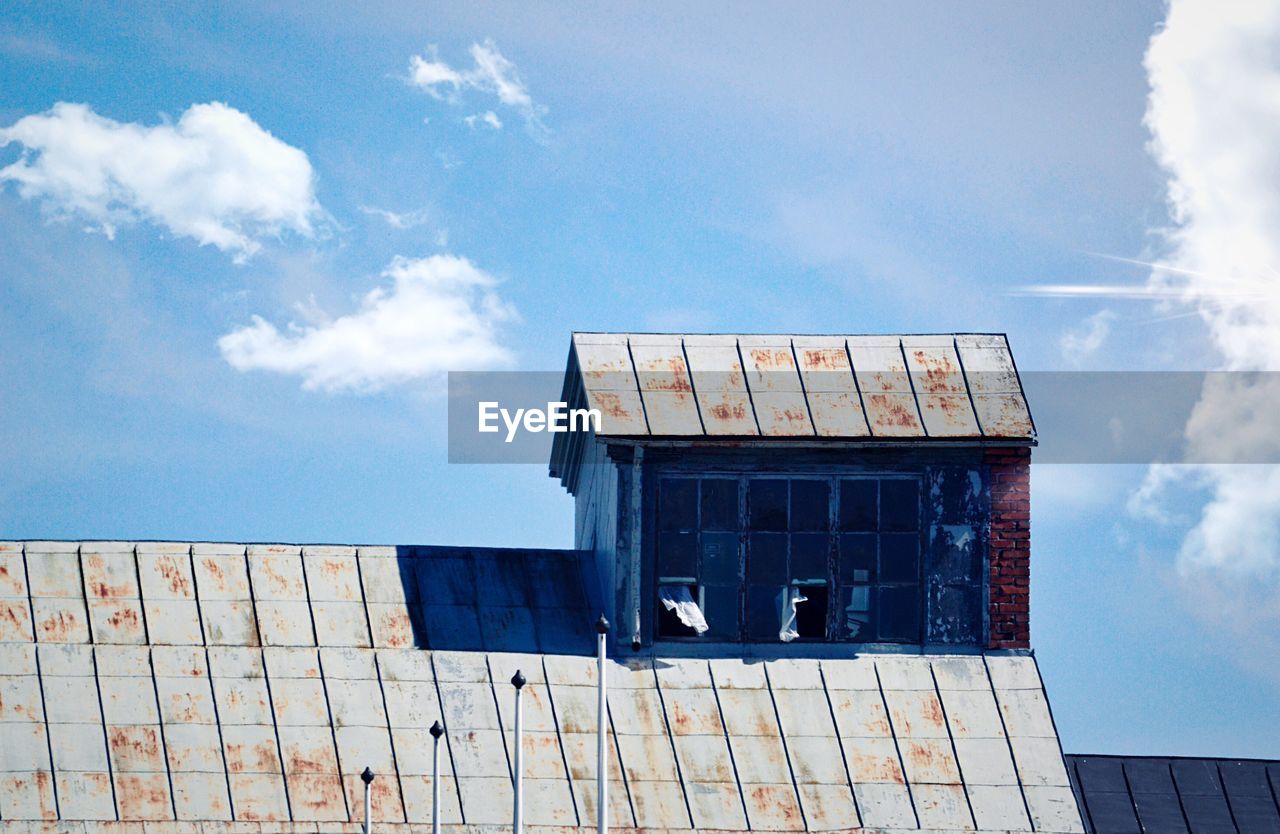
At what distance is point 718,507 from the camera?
2053cm

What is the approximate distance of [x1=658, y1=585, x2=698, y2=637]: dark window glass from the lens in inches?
800

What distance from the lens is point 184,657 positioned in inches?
763

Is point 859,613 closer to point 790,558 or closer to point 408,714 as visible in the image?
point 790,558

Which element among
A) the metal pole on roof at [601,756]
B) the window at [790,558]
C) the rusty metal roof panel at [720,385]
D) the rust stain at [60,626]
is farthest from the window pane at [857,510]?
the rust stain at [60,626]

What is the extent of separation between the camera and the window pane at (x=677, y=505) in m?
20.5

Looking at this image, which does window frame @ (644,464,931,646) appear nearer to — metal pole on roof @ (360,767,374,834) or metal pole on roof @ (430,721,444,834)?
metal pole on roof @ (430,721,444,834)

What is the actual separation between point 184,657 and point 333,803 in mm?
2646

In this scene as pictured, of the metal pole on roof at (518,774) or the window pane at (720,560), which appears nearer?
the metal pole on roof at (518,774)

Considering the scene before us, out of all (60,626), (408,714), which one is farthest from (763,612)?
(60,626)

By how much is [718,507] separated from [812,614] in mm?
1735

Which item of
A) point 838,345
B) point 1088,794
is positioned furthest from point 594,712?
point 1088,794

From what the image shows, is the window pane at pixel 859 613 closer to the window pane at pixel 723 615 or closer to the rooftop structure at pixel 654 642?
the rooftop structure at pixel 654 642

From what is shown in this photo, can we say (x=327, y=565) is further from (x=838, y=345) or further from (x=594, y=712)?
(x=838, y=345)

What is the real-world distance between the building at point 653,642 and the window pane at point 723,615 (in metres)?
0.03
